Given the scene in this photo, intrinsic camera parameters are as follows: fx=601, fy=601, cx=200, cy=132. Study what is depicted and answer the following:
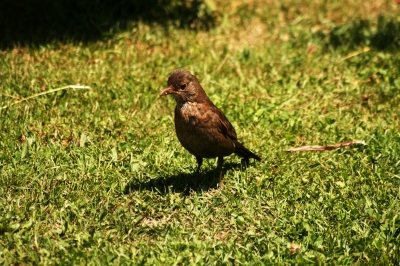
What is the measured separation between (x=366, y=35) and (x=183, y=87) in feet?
15.3

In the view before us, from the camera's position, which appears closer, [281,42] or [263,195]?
[263,195]

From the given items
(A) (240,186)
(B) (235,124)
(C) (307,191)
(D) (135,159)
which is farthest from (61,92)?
(C) (307,191)

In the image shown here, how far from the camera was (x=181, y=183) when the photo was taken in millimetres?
6324

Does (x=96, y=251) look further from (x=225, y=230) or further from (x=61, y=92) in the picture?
(x=61, y=92)

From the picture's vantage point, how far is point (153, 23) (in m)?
9.50

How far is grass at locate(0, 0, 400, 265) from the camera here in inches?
205

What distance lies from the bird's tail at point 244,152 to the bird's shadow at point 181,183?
0.13 m

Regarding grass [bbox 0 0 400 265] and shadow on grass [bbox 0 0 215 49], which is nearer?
grass [bbox 0 0 400 265]

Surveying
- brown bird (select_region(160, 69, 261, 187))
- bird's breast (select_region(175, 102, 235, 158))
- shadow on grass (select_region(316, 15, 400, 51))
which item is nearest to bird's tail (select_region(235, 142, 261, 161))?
brown bird (select_region(160, 69, 261, 187))

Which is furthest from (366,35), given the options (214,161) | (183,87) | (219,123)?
(183,87)

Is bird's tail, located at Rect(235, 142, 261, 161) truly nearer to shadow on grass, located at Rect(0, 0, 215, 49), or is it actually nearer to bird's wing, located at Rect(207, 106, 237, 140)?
bird's wing, located at Rect(207, 106, 237, 140)

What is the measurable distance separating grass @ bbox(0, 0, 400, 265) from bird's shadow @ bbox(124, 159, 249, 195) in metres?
0.02

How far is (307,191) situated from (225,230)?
1.07m

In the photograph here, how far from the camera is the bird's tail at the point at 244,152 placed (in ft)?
21.2
